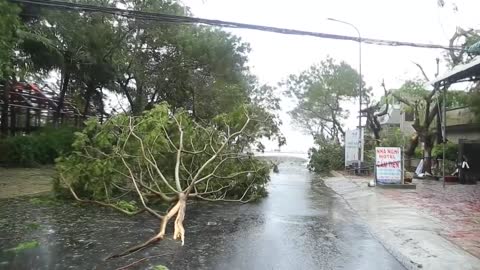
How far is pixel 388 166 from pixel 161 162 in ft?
30.1

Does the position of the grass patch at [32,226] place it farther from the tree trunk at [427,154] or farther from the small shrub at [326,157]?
the small shrub at [326,157]

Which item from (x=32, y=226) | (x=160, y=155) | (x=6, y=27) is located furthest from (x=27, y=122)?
(x=32, y=226)

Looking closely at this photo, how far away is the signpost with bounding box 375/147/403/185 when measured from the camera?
1864cm

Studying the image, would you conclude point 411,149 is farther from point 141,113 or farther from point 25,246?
point 25,246

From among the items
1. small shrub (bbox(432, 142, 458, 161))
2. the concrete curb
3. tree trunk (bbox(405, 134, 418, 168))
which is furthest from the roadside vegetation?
tree trunk (bbox(405, 134, 418, 168))

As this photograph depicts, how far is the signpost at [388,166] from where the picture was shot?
18641 mm

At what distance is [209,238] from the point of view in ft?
28.7

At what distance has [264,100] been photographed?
43719 millimetres

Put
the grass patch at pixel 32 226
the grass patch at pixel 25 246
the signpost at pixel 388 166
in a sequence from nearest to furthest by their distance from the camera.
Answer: the grass patch at pixel 25 246 < the grass patch at pixel 32 226 < the signpost at pixel 388 166

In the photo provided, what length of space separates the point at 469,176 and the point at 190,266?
17316mm

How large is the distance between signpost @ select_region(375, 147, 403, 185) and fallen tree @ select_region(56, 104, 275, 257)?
218 inches

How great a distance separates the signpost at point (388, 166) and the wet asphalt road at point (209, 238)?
6.22 m

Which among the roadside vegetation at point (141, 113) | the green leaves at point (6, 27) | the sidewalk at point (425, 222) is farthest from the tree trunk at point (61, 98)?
the sidewalk at point (425, 222)

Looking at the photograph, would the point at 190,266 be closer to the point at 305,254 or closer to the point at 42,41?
the point at 305,254
